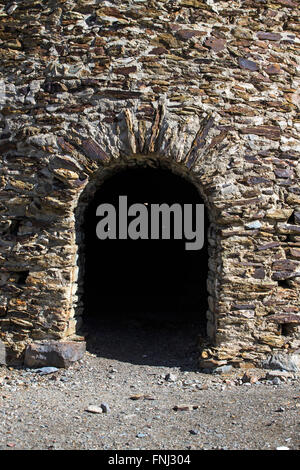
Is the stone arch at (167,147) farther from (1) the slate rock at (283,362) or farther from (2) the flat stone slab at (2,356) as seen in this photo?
(2) the flat stone slab at (2,356)

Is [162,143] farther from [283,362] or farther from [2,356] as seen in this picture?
[2,356]

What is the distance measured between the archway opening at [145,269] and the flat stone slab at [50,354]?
→ 1.37 meters

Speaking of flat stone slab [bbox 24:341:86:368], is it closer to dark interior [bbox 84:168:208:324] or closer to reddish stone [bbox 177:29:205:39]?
dark interior [bbox 84:168:208:324]

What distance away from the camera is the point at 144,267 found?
8.72 meters

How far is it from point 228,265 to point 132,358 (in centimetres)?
147

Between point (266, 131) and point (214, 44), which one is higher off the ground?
point (214, 44)

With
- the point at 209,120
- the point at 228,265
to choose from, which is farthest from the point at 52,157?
the point at 228,265

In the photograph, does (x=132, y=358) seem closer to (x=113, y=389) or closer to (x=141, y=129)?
(x=113, y=389)

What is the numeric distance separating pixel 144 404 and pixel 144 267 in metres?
4.73

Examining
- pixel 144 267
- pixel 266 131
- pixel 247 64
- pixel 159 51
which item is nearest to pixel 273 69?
pixel 247 64

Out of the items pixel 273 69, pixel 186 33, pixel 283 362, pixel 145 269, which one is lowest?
pixel 283 362

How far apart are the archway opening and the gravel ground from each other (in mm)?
1189

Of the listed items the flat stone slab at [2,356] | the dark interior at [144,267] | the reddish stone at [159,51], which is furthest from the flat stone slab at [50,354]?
the reddish stone at [159,51]

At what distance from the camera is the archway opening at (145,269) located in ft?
22.2
